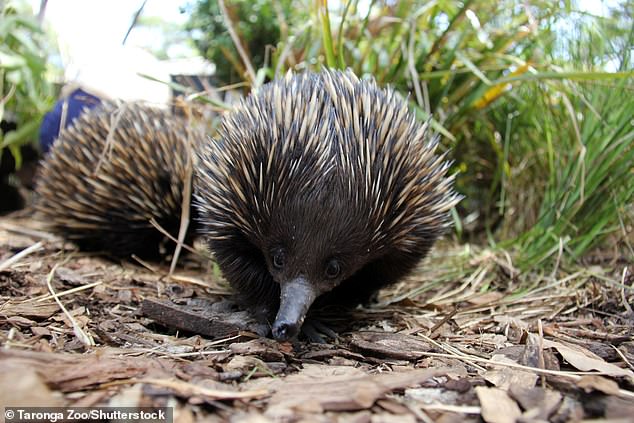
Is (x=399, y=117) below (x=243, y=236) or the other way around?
the other way around

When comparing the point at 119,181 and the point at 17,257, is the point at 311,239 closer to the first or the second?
the point at 17,257

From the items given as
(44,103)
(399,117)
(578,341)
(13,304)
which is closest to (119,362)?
(13,304)

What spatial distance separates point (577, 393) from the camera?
1599 millimetres

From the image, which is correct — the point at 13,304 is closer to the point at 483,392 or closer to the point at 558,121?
the point at 483,392

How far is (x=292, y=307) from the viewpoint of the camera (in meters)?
1.85

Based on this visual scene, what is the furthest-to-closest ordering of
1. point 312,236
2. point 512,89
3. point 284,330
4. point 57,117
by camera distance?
point 57,117 < point 512,89 < point 312,236 < point 284,330

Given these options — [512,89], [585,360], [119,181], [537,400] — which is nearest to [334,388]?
[537,400]

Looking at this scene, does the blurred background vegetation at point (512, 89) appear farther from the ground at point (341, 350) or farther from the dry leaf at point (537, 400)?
the dry leaf at point (537, 400)

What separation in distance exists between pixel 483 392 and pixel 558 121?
263 centimetres

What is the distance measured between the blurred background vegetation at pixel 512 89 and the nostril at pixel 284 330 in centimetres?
157

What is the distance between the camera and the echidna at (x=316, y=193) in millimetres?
1943

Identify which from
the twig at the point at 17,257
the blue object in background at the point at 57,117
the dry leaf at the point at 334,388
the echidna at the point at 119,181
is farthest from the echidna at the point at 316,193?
the blue object in background at the point at 57,117

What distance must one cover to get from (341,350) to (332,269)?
0.30 metres

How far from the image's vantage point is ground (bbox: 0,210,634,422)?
1.42 meters
